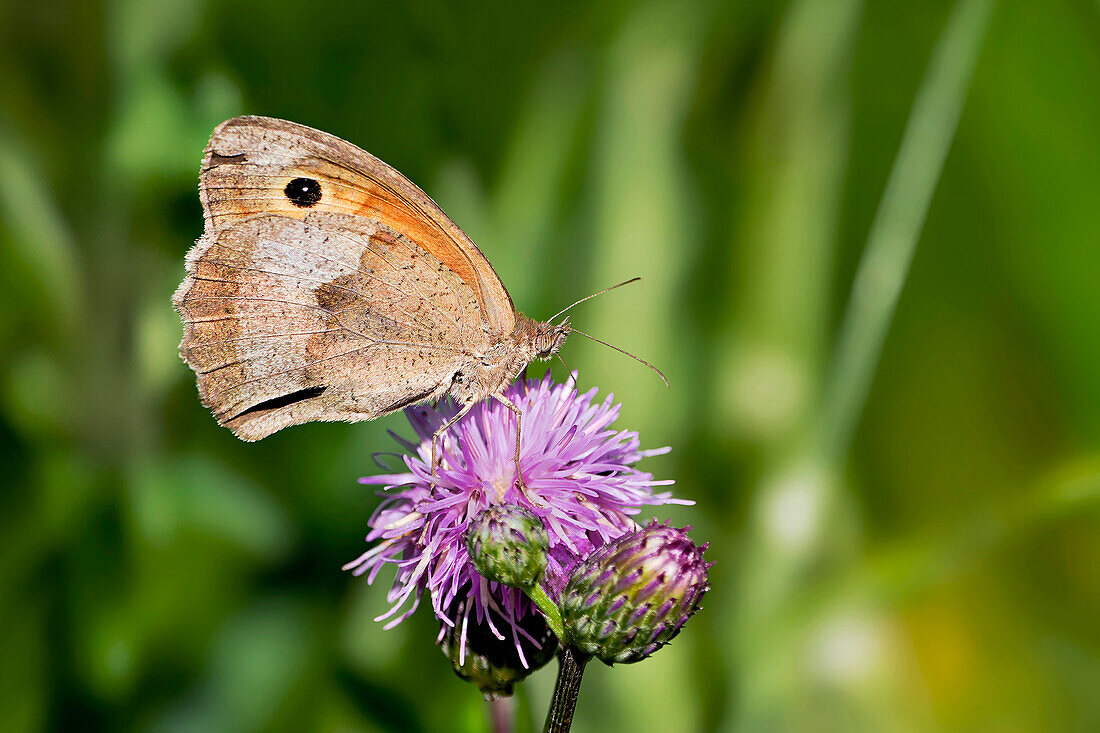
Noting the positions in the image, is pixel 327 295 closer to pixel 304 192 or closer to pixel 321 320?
pixel 321 320

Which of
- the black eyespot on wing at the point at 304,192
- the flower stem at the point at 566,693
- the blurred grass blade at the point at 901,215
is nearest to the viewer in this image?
the flower stem at the point at 566,693

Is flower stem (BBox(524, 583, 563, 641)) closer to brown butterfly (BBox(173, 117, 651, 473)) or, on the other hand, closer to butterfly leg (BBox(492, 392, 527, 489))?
butterfly leg (BBox(492, 392, 527, 489))

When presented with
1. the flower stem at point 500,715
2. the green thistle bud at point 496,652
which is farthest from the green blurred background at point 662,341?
the green thistle bud at point 496,652

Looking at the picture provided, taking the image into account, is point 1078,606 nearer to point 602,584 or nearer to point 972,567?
point 972,567

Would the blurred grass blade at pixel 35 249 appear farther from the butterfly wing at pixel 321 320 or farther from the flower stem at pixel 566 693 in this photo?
the flower stem at pixel 566 693

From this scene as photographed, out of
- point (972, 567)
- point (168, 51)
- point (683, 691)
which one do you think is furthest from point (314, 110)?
point (972, 567)

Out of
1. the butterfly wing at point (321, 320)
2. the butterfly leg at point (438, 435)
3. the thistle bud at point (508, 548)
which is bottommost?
the thistle bud at point (508, 548)
